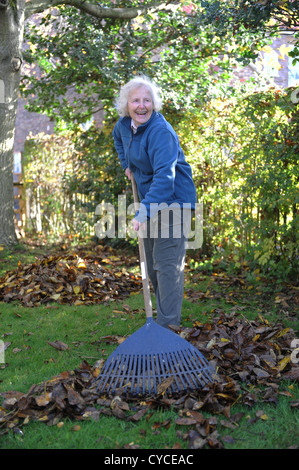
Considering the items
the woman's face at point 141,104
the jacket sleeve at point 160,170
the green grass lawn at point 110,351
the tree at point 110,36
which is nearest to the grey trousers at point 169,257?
the jacket sleeve at point 160,170

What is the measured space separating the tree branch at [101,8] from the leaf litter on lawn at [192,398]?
691 centimetres

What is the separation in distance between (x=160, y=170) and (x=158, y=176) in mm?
46

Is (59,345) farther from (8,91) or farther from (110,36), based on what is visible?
(110,36)

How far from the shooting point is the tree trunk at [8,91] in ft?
25.7

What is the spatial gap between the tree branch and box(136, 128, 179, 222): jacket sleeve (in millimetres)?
5807

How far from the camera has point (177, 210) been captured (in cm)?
385

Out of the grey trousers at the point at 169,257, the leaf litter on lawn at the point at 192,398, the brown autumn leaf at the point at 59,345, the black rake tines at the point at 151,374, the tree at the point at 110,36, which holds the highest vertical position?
the tree at the point at 110,36

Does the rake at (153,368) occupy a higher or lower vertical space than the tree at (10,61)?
lower

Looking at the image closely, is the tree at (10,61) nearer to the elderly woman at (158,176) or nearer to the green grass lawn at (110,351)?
the green grass lawn at (110,351)

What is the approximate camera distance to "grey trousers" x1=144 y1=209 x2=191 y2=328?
3.87 m

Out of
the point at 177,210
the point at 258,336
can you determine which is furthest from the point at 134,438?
the point at 177,210

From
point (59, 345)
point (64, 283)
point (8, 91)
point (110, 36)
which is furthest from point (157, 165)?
point (110, 36)

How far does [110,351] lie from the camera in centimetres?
398
